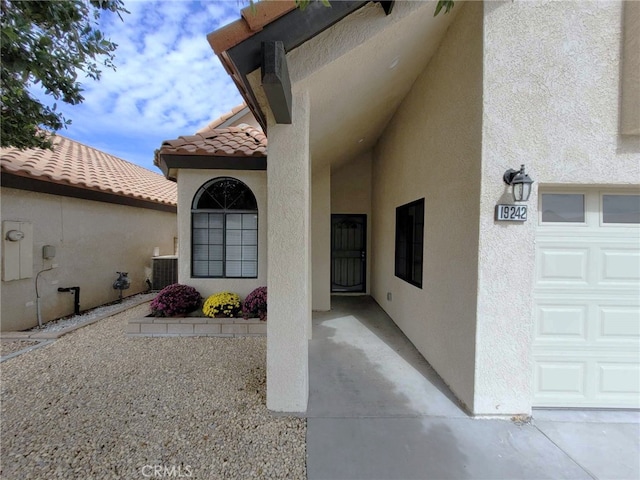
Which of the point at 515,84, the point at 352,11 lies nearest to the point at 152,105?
the point at 352,11

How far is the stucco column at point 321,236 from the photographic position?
689cm

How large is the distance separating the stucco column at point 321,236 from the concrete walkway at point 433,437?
315cm

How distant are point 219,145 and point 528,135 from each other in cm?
573

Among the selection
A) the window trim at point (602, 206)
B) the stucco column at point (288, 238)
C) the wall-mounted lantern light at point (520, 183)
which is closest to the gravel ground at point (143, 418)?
Answer: the stucco column at point (288, 238)

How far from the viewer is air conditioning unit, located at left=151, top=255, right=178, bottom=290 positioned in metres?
8.93

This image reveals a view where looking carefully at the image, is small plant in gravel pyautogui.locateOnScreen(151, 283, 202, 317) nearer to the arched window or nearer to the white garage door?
the arched window

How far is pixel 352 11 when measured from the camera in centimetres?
267

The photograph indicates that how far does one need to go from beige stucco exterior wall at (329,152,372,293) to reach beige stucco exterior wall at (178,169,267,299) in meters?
3.00

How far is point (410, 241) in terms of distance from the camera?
5422 millimetres

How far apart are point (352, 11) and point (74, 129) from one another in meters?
4.11

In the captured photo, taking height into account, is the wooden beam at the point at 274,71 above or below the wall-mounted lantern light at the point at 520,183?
above

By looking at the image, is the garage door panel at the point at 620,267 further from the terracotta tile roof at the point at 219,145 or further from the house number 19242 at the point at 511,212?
the terracotta tile roof at the point at 219,145

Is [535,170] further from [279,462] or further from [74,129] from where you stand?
[74,129]

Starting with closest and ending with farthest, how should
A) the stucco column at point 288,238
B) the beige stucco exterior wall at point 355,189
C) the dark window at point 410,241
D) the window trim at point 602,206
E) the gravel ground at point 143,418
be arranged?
the gravel ground at point 143,418, the stucco column at point 288,238, the window trim at point 602,206, the dark window at point 410,241, the beige stucco exterior wall at point 355,189
